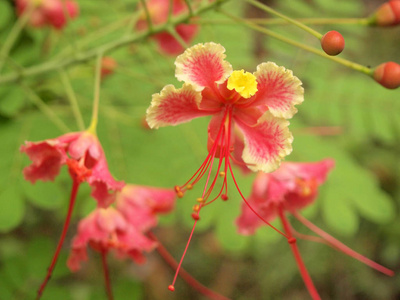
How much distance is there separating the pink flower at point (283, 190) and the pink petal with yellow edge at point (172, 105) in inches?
19.5

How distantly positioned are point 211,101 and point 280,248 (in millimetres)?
3090

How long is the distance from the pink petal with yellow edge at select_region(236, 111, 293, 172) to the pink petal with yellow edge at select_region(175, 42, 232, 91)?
6.4 inches

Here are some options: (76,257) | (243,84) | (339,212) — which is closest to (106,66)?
(76,257)

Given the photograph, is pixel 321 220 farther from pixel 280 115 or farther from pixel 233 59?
pixel 280 115

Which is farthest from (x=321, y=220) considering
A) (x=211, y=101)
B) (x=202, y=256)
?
(x=211, y=101)

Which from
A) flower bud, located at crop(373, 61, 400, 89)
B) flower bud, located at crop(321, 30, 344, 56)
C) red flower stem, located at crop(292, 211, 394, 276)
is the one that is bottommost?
red flower stem, located at crop(292, 211, 394, 276)

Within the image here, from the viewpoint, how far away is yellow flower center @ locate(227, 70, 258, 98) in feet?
3.73

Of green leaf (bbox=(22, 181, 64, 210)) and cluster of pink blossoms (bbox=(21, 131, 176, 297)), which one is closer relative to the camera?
cluster of pink blossoms (bbox=(21, 131, 176, 297))

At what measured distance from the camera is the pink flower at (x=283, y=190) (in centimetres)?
158

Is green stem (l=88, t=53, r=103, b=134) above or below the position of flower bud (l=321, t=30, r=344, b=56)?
below

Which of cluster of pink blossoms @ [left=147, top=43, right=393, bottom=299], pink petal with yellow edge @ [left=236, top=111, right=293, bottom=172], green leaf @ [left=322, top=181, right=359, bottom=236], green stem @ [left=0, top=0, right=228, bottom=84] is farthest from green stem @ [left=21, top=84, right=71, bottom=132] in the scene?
green leaf @ [left=322, top=181, right=359, bottom=236]

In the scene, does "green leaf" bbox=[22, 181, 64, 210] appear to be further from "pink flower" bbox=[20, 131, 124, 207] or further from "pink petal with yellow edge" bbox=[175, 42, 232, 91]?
"pink petal with yellow edge" bbox=[175, 42, 232, 91]

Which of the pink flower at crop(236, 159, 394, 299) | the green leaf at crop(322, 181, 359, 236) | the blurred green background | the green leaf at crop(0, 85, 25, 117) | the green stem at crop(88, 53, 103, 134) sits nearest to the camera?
the green stem at crop(88, 53, 103, 134)

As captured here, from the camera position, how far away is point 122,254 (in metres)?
1.60
